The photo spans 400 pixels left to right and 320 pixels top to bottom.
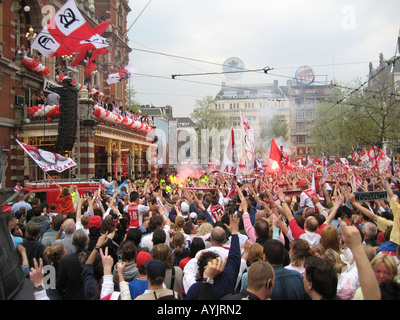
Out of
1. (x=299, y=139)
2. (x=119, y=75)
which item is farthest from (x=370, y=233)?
(x=299, y=139)

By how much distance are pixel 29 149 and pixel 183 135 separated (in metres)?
45.7

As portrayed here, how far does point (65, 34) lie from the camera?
15.5m

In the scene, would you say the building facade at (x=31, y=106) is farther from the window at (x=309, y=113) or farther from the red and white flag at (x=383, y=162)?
the window at (x=309, y=113)

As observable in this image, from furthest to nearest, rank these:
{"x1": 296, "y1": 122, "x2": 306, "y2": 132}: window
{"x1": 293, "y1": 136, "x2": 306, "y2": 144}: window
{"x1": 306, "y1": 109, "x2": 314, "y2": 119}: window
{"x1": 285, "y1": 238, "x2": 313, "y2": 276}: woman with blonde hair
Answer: {"x1": 296, "y1": 122, "x2": 306, "y2": 132}: window, {"x1": 293, "y1": 136, "x2": 306, "y2": 144}: window, {"x1": 306, "y1": 109, "x2": 314, "y2": 119}: window, {"x1": 285, "y1": 238, "x2": 313, "y2": 276}: woman with blonde hair

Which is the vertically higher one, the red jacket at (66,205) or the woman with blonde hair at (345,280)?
the red jacket at (66,205)

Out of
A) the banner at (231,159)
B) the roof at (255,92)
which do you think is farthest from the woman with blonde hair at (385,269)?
the roof at (255,92)

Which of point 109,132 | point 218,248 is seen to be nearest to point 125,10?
point 109,132

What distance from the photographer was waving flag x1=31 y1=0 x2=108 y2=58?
15.2 m

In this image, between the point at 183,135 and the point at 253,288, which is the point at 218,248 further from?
the point at 183,135

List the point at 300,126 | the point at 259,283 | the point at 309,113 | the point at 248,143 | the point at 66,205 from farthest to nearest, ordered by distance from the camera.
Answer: the point at 309,113, the point at 300,126, the point at 248,143, the point at 66,205, the point at 259,283

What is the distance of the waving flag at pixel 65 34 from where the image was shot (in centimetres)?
1522

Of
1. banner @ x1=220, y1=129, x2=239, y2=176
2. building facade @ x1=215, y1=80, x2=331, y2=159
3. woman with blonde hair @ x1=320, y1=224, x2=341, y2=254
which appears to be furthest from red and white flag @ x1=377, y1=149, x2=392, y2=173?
building facade @ x1=215, y1=80, x2=331, y2=159

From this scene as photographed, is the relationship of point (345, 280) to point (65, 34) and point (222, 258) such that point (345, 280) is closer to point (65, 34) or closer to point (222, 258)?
point (222, 258)

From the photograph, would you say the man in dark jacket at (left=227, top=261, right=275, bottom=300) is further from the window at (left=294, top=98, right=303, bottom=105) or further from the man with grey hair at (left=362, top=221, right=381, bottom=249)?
the window at (left=294, top=98, right=303, bottom=105)
